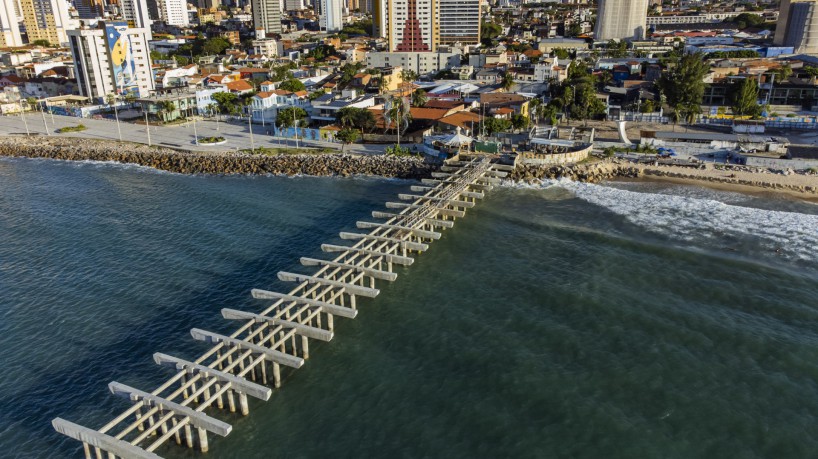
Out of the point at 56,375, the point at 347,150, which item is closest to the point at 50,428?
the point at 56,375

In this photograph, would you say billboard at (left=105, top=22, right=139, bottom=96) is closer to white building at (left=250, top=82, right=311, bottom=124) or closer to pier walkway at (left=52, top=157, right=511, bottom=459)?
white building at (left=250, top=82, right=311, bottom=124)

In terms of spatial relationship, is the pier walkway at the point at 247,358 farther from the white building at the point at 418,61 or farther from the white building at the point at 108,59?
the white building at the point at 418,61

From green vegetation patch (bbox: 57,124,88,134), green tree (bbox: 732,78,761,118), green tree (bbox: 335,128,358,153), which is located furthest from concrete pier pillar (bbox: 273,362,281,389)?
green tree (bbox: 732,78,761,118)

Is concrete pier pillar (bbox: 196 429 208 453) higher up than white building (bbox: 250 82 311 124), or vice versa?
white building (bbox: 250 82 311 124)

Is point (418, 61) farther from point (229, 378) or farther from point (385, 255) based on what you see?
point (229, 378)

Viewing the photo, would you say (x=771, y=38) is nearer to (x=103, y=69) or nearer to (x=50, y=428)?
(x=103, y=69)

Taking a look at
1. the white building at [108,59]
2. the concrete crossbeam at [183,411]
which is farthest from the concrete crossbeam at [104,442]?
the white building at [108,59]
